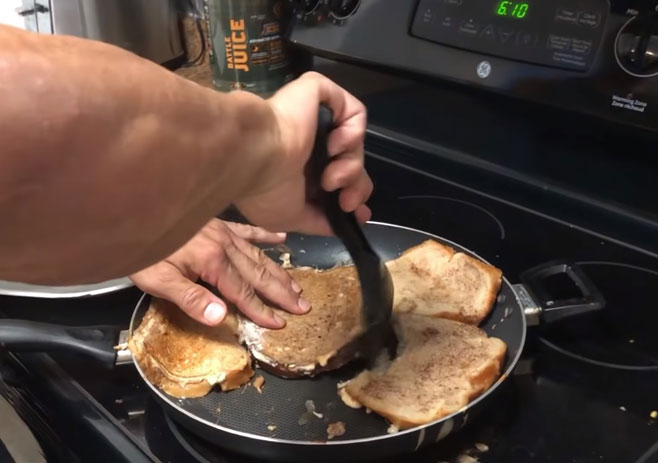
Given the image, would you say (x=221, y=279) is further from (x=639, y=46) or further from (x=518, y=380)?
(x=639, y=46)

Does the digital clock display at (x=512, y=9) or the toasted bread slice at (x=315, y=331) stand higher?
the digital clock display at (x=512, y=9)

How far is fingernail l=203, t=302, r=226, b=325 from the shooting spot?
0.67 m

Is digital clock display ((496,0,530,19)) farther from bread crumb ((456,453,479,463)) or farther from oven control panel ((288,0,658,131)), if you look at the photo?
bread crumb ((456,453,479,463))

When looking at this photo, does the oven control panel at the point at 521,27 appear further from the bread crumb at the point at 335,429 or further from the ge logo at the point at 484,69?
the bread crumb at the point at 335,429

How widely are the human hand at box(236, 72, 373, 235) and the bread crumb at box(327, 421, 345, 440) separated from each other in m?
0.16

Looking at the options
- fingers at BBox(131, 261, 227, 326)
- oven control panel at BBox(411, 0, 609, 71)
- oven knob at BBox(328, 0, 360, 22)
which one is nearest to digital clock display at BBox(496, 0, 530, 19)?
oven control panel at BBox(411, 0, 609, 71)

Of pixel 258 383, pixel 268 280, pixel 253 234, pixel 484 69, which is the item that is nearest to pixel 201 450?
pixel 258 383

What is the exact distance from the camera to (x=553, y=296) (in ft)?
2.33

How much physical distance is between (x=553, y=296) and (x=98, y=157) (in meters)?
0.52

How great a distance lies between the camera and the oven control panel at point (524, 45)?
62 centimetres

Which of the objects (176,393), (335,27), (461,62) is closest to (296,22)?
(335,27)

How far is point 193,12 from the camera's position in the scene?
118cm

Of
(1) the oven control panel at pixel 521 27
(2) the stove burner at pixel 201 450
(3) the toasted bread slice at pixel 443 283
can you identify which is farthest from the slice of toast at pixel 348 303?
(1) the oven control panel at pixel 521 27

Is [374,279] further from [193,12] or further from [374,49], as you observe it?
[193,12]
